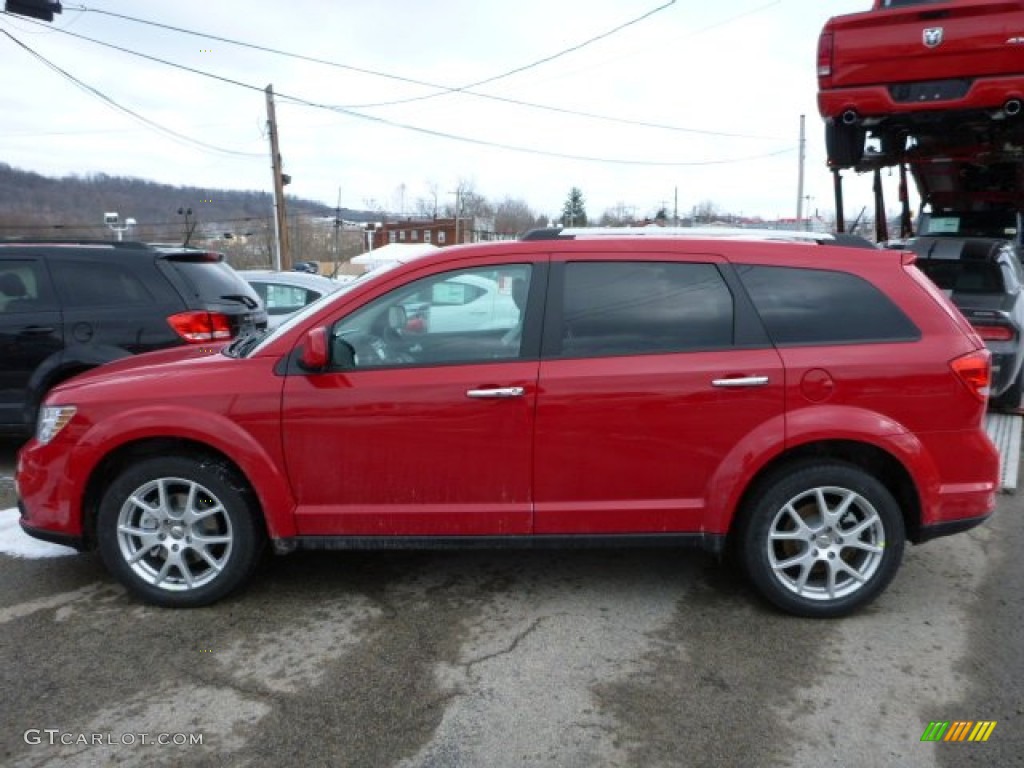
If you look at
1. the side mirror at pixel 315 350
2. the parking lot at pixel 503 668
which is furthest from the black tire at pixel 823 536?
the side mirror at pixel 315 350

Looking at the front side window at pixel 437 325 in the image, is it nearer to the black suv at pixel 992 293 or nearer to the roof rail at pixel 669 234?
the roof rail at pixel 669 234

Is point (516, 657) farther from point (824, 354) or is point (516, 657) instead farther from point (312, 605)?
point (824, 354)

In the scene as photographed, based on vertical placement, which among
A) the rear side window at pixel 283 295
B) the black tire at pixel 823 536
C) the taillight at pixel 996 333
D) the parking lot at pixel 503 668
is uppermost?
the rear side window at pixel 283 295

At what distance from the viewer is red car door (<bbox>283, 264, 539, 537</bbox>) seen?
350 centimetres

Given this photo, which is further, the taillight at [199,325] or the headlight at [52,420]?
the taillight at [199,325]

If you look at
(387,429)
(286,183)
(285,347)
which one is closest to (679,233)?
(387,429)

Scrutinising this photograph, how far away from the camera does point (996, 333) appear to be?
6676mm

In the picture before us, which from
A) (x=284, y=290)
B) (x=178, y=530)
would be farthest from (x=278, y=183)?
(x=178, y=530)

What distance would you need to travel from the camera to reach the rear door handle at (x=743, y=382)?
345 centimetres

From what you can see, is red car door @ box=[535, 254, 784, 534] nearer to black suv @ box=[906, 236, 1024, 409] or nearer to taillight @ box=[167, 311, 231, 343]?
taillight @ box=[167, 311, 231, 343]

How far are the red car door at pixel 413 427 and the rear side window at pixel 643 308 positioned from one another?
235 millimetres

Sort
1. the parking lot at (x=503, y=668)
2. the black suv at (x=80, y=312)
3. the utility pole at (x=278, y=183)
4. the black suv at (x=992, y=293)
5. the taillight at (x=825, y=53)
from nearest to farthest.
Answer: the parking lot at (x=503, y=668) → the black suv at (x=80, y=312) → the black suv at (x=992, y=293) → the taillight at (x=825, y=53) → the utility pole at (x=278, y=183)

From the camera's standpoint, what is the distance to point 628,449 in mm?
3514

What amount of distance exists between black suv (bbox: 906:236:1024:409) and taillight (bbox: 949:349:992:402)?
3576mm
